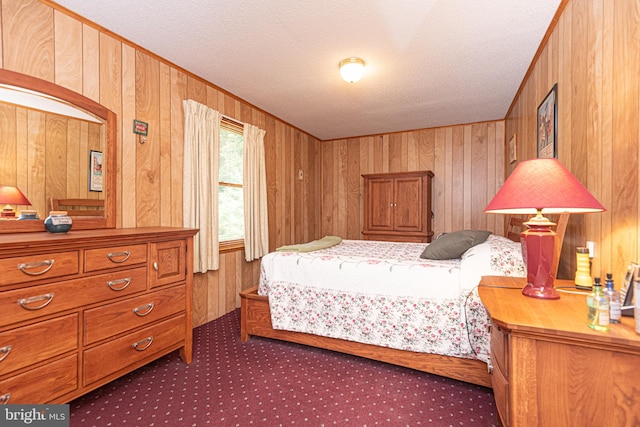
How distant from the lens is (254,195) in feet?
12.1

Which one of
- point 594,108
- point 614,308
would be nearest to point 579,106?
point 594,108

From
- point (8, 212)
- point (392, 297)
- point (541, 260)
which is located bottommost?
point (392, 297)

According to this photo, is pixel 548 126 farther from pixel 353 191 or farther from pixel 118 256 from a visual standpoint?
pixel 353 191

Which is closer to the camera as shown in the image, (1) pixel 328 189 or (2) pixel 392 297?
(2) pixel 392 297

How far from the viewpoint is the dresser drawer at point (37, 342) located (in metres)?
1.32

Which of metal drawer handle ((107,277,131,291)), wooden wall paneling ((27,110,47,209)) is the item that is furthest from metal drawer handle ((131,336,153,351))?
wooden wall paneling ((27,110,47,209))

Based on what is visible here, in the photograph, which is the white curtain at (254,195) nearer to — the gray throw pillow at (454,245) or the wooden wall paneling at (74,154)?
the wooden wall paneling at (74,154)

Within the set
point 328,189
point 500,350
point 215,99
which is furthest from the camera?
point 328,189

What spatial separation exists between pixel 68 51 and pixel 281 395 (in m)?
2.69

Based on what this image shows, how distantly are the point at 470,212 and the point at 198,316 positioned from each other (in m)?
3.98

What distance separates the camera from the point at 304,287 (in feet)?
8.00

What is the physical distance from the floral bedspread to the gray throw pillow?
7 centimetres

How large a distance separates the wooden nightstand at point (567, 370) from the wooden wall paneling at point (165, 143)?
8.62 feet

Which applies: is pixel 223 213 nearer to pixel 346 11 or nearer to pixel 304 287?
pixel 304 287
